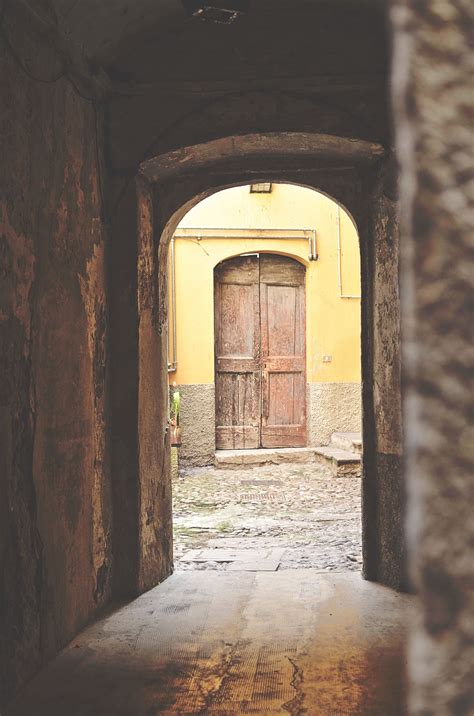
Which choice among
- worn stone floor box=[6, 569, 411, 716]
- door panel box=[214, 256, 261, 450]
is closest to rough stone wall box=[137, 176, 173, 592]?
worn stone floor box=[6, 569, 411, 716]

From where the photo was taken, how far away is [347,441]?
9547 mm

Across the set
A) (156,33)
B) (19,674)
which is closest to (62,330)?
(19,674)

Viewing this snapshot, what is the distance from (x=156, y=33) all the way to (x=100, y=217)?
1.22m

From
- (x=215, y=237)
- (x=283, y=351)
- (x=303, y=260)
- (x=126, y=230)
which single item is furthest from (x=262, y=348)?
(x=126, y=230)

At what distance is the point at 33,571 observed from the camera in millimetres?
3025

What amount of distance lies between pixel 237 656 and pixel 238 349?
7.43 metres

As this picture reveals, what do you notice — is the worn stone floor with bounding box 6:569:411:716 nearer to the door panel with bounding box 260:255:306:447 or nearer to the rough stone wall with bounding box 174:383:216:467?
the rough stone wall with bounding box 174:383:216:467

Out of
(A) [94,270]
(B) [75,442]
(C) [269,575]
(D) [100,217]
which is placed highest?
(D) [100,217]

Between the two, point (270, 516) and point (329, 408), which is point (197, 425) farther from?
point (270, 516)

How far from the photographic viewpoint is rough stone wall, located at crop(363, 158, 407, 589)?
4344 millimetres

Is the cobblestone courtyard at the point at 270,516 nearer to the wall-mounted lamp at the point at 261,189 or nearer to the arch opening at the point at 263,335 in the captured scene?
the arch opening at the point at 263,335

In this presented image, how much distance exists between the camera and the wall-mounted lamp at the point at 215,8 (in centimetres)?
328

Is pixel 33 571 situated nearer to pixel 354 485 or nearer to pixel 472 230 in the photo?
pixel 472 230

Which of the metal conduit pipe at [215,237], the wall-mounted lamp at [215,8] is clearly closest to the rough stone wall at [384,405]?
the wall-mounted lamp at [215,8]
